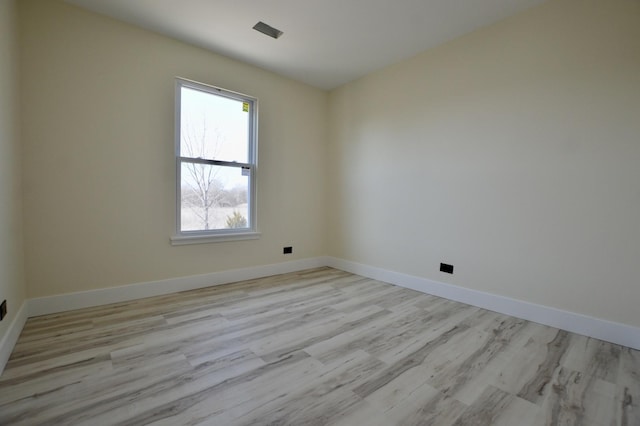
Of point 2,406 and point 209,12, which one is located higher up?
point 209,12

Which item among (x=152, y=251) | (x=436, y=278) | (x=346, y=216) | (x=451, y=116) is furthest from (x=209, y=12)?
(x=436, y=278)

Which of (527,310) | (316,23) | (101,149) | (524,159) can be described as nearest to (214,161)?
(101,149)

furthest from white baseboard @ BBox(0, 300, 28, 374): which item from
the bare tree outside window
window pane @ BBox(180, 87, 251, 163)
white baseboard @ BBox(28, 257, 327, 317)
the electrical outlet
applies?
the electrical outlet

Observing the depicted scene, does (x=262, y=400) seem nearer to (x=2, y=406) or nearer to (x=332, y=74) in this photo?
(x=2, y=406)

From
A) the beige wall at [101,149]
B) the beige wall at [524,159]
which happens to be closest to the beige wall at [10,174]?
the beige wall at [101,149]

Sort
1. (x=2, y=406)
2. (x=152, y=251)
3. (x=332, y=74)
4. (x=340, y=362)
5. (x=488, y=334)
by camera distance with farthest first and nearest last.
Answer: (x=332, y=74)
(x=152, y=251)
(x=488, y=334)
(x=340, y=362)
(x=2, y=406)

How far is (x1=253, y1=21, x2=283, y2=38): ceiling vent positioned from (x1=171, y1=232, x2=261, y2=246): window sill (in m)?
2.27

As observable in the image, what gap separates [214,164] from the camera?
3.34 meters

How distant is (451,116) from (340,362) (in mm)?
2692

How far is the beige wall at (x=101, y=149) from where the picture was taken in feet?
7.75

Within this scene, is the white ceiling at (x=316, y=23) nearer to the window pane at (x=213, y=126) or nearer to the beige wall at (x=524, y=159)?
the beige wall at (x=524, y=159)

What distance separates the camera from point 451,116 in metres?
3.02

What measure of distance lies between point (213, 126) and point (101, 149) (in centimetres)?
115

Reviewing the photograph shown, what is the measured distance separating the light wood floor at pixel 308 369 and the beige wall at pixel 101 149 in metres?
0.49
